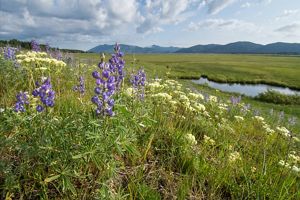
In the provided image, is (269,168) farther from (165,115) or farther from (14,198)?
(14,198)

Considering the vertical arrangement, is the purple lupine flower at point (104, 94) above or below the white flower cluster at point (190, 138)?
above

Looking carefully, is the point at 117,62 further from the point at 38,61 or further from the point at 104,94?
the point at 38,61

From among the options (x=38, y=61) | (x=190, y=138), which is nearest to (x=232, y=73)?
(x=190, y=138)

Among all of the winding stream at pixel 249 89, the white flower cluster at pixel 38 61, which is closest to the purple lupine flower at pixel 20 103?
the white flower cluster at pixel 38 61

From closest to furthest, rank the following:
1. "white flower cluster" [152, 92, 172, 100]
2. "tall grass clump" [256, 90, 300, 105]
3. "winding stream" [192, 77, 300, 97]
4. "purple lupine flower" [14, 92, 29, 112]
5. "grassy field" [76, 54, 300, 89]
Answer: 1. "purple lupine flower" [14, 92, 29, 112]
2. "white flower cluster" [152, 92, 172, 100]
3. "tall grass clump" [256, 90, 300, 105]
4. "winding stream" [192, 77, 300, 97]
5. "grassy field" [76, 54, 300, 89]

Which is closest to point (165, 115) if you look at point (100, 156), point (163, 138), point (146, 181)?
point (163, 138)

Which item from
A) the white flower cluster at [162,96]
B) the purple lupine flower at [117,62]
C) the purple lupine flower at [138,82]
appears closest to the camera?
the purple lupine flower at [117,62]


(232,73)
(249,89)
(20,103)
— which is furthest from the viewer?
(232,73)

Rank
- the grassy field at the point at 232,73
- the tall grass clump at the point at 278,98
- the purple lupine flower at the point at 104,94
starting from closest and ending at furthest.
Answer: the purple lupine flower at the point at 104,94
the grassy field at the point at 232,73
the tall grass clump at the point at 278,98

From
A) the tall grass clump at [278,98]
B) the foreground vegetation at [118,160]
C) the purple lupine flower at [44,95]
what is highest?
the purple lupine flower at [44,95]

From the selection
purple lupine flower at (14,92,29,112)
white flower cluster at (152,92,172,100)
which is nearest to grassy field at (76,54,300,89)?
white flower cluster at (152,92,172,100)

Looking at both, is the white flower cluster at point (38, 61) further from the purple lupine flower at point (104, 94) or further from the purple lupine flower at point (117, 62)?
the purple lupine flower at point (104, 94)

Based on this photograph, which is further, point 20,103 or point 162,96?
point 162,96

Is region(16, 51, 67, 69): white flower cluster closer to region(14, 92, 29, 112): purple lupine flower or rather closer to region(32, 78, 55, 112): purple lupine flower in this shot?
region(14, 92, 29, 112): purple lupine flower
